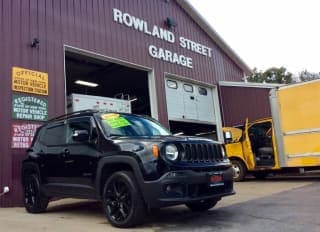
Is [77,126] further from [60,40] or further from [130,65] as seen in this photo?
[130,65]

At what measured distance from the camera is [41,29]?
38.8ft

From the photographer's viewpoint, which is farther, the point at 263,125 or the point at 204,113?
the point at 204,113

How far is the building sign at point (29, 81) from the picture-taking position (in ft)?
35.3

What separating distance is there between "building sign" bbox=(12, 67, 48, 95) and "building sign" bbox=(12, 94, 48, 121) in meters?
0.20

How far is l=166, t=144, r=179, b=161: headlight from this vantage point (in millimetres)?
6265

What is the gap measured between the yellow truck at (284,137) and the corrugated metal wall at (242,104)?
5.10 meters

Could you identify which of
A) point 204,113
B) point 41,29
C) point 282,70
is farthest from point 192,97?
point 282,70

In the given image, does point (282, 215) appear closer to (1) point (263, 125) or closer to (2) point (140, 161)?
(2) point (140, 161)

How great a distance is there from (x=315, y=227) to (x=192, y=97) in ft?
40.5

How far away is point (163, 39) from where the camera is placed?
16.7 metres

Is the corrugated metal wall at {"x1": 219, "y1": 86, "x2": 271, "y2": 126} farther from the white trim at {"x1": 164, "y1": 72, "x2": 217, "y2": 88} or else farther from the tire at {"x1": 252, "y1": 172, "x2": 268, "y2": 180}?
the tire at {"x1": 252, "y1": 172, "x2": 268, "y2": 180}

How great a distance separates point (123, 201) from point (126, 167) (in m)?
0.53

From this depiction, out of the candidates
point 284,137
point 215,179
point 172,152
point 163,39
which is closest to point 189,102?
point 163,39

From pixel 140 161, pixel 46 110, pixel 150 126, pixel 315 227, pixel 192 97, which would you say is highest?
pixel 192 97
